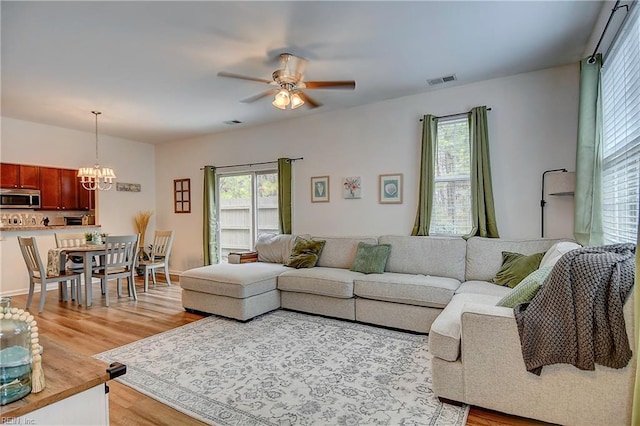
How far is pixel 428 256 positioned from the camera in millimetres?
3963

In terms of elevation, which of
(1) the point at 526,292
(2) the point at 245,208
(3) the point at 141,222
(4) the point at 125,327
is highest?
(2) the point at 245,208

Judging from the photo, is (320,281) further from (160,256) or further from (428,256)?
(160,256)

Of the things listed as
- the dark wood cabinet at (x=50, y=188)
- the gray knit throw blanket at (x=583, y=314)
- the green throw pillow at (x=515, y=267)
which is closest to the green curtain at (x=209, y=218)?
the dark wood cabinet at (x=50, y=188)

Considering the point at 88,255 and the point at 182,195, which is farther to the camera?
the point at 182,195

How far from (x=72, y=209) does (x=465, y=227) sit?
23.4ft

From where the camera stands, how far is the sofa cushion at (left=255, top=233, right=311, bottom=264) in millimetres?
4910

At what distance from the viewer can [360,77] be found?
149 inches

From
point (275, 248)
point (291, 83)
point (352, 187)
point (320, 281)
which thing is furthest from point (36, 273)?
point (352, 187)

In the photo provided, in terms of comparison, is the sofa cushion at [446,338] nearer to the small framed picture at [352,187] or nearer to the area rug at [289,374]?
the area rug at [289,374]

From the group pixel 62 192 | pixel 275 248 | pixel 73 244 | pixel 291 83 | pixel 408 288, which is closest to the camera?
pixel 291 83

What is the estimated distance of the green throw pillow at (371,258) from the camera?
4.00 metres

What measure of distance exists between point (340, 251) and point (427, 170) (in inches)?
59.8

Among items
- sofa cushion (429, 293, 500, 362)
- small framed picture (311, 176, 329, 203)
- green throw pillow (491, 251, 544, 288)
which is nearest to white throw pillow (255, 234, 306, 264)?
small framed picture (311, 176, 329, 203)

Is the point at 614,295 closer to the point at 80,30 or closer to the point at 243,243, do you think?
the point at 80,30
